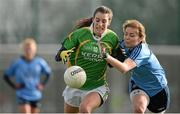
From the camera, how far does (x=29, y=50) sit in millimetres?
16781

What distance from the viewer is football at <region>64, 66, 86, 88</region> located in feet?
34.0

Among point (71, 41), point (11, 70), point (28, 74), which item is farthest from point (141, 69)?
point (11, 70)

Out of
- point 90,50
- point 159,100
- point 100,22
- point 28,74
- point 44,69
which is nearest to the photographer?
point 100,22

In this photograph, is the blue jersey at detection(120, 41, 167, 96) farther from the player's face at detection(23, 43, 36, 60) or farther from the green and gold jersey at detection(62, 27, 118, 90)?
the player's face at detection(23, 43, 36, 60)

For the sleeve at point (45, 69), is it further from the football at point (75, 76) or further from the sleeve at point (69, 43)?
the football at point (75, 76)

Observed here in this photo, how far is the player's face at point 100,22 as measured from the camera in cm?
1049

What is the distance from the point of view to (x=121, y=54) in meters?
10.7

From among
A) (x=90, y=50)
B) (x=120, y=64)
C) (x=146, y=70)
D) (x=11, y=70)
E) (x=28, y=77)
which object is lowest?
(x=28, y=77)

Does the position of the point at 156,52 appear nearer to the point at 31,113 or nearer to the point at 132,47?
the point at 31,113

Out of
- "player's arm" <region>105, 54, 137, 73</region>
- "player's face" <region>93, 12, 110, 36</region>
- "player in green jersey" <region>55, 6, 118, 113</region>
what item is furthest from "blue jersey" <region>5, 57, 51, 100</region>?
"player's arm" <region>105, 54, 137, 73</region>

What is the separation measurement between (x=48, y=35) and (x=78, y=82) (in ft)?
29.0

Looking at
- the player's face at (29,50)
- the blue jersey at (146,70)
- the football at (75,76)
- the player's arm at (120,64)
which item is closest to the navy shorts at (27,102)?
the player's face at (29,50)

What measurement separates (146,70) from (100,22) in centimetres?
91

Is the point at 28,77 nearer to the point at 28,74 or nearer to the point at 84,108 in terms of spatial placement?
the point at 28,74
